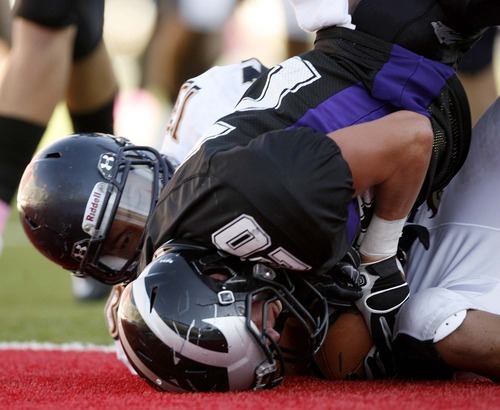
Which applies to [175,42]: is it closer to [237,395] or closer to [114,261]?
[114,261]

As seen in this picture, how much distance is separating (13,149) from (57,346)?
696mm

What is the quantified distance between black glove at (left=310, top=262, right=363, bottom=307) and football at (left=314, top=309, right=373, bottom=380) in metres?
0.09

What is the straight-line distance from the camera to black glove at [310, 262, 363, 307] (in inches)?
85.7

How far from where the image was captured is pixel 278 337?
2.03 metres

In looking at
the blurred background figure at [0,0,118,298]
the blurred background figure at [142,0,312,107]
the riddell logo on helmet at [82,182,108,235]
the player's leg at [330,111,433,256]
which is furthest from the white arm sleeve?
the blurred background figure at [142,0,312,107]

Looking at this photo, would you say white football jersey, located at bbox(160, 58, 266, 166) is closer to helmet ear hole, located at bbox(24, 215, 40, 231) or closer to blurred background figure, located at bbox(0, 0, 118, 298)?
helmet ear hole, located at bbox(24, 215, 40, 231)

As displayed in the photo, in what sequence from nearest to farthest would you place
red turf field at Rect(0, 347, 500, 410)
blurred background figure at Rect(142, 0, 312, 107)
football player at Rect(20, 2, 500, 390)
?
red turf field at Rect(0, 347, 500, 410)
football player at Rect(20, 2, 500, 390)
blurred background figure at Rect(142, 0, 312, 107)

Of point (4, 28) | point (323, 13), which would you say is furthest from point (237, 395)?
point (4, 28)

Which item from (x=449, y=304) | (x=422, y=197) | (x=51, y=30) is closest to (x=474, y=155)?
(x=422, y=197)

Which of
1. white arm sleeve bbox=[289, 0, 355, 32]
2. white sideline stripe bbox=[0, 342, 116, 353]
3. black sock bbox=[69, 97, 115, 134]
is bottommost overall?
white sideline stripe bbox=[0, 342, 116, 353]

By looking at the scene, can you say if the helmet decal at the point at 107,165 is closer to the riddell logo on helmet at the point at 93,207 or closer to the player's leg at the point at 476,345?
the riddell logo on helmet at the point at 93,207

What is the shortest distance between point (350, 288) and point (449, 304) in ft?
0.74

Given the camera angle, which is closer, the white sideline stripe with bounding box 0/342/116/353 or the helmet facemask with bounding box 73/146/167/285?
the helmet facemask with bounding box 73/146/167/285

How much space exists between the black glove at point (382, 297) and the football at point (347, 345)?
0.08ft
